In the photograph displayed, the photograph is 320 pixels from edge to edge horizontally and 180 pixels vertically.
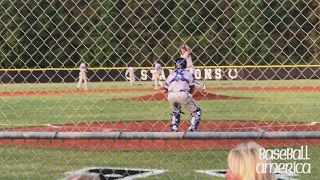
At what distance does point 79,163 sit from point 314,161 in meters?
3.14

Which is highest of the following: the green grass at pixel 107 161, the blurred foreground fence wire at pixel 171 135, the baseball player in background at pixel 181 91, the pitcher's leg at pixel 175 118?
the baseball player in background at pixel 181 91

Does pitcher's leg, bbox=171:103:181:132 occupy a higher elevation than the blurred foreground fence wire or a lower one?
higher

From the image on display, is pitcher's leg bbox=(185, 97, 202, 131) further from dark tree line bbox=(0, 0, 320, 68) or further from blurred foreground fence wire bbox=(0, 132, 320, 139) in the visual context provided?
blurred foreground fence wire bbox=(0, 132, 320, 139)

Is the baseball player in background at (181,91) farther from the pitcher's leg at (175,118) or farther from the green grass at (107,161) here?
the green grass at (107,161)

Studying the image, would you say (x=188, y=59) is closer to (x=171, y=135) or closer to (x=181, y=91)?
(x=181, y=91)

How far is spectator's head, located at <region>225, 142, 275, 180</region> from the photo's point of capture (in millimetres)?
2586

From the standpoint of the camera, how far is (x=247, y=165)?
260 cm

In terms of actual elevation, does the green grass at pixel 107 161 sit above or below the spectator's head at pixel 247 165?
above

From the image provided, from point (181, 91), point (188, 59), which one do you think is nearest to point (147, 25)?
point (181, 91)

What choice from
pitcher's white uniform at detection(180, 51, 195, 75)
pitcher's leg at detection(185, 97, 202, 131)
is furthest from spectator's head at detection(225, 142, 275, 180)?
pitcher's white uniform at detection(180, 51, 195, 75)

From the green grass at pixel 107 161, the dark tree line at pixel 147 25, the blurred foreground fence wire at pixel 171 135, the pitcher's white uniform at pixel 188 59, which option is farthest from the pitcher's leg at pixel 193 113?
the blurred foreground fence wire at pixel 171 135

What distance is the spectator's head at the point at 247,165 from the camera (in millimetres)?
2586

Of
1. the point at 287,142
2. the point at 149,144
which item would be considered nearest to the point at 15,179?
the point at 149,144

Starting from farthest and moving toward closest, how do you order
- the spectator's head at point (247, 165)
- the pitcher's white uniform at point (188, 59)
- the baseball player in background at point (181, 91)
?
the pitcher's white uniform at point (188, 59) → the baseball player in background at point (181, 91) → the spectator's head at point (247, 165)
